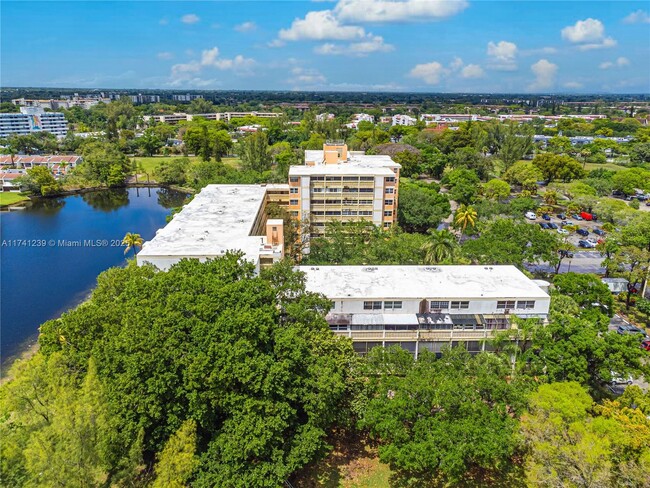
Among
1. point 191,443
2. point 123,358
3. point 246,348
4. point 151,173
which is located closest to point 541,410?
point 246,348

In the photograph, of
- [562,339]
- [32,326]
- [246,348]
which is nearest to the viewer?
[246,348]

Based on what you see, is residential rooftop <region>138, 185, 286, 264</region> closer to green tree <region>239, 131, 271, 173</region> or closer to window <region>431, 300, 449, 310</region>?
window <region>431, 300, 449, 310</region>

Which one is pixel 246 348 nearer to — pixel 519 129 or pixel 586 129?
pixel 519 129

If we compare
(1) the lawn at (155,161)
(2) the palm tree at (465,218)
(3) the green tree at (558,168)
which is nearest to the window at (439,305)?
(2) the palm tree at (465,218)

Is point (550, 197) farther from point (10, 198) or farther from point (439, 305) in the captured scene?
point (10, 198)

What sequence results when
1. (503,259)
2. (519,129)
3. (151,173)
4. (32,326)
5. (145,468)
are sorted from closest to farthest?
(145,468) < (503,259) < (32,326) < (151,173) < (519,129)

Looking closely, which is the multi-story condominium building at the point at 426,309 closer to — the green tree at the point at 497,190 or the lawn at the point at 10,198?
the green tree at the point at 497,190

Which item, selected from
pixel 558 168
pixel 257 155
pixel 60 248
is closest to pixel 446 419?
pixel 60 248

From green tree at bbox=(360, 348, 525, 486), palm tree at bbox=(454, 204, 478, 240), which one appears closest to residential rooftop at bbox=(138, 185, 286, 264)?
green tree at bbox=(360, 348, 525, 486)
